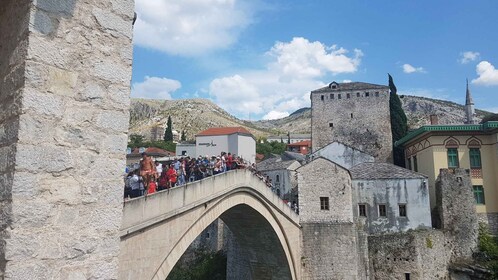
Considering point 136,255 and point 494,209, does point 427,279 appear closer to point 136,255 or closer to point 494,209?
point 494,209

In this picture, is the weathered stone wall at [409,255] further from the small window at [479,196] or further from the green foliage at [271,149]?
the green foliage at [271,149]

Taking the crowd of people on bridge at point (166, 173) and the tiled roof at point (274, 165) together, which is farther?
the tiled roof at point (274, 165)

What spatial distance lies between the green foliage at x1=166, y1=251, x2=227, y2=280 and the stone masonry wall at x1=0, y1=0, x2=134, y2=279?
22.6 m

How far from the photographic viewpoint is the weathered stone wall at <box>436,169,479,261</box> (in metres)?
20.7

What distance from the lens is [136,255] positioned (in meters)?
7.95

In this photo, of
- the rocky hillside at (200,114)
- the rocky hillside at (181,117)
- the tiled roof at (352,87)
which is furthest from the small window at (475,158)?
the rocky hillside at (181,117)

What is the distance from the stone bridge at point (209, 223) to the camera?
26.2ft

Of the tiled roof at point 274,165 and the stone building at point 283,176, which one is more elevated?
the tiled roof at point 274,165

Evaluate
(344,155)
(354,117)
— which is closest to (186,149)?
(354,117)

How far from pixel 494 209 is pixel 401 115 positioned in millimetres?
14710

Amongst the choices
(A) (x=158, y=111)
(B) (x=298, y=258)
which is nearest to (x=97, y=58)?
(B) (x=298, y=258)

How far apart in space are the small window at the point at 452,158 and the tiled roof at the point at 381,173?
2513 millimetres

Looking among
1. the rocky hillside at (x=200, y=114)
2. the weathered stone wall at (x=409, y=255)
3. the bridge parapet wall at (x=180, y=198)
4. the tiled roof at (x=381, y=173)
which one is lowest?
the weathered stone wall at (x=409, y=255)

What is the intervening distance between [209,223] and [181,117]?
89665mm
